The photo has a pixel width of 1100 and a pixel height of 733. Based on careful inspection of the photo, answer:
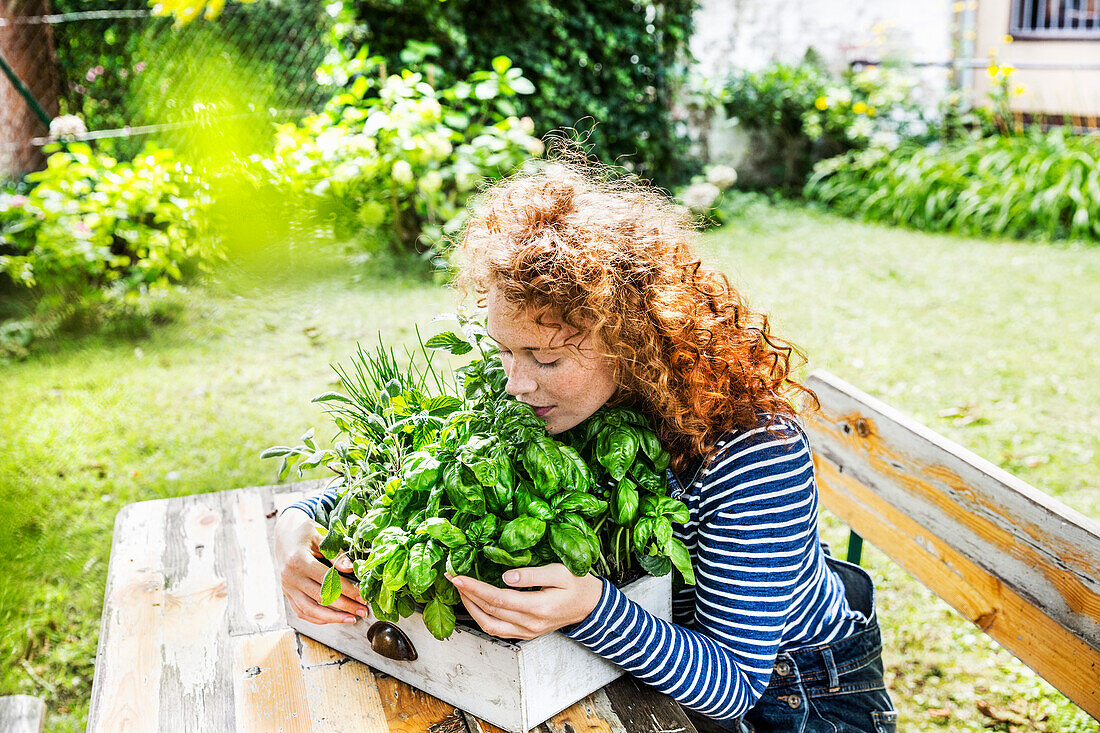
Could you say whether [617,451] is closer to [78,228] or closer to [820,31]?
[78,228]

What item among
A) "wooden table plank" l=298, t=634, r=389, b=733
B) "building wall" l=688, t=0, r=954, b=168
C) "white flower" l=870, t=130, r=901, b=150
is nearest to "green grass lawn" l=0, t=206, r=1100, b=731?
"wooden table plank" l=298, t=634, r=389, b=733

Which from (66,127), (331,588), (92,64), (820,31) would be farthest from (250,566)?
(820,31)

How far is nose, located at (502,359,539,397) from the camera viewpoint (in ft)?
4.51

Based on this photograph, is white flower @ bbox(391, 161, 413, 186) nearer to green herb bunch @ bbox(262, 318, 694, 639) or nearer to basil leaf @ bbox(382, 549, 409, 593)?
green herb bunch @ bbox(262, 318, 694, 639)

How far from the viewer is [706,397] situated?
4.71 feet

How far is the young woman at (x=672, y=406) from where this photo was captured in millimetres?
1351

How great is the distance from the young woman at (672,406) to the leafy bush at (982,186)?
22.0ft

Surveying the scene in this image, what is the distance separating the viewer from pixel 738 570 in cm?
140

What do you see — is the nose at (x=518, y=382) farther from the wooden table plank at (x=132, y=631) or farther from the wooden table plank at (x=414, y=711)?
the wooden table plank at (x=132, y=631)

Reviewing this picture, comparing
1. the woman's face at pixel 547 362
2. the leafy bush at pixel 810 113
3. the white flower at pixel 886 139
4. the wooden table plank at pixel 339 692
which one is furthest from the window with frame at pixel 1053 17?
the wooden table plank at pixel 339 692

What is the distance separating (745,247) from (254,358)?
3.99 metres

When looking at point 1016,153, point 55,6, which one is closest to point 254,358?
point 55,6

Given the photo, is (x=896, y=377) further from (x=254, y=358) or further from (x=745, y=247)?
(x=254, y=358)

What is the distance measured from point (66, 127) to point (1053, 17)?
448 inches
